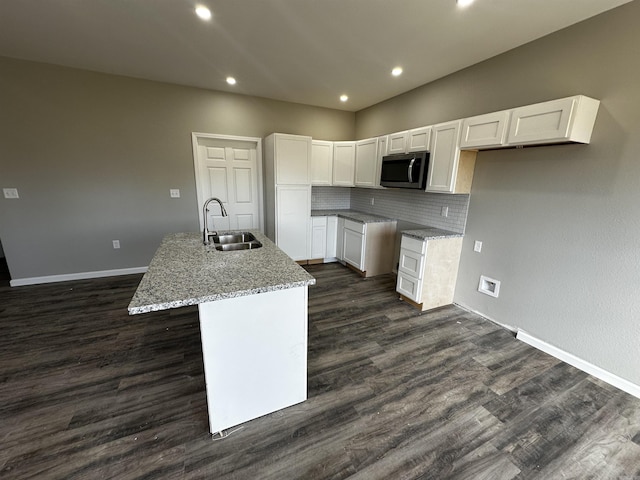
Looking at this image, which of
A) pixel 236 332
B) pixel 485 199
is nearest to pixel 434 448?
pixel 236 332

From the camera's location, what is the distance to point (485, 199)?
9.03 feet

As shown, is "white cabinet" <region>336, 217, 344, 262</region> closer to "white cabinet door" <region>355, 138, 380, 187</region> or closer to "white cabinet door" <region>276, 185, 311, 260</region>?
"white cabinet door" <region>276, 185, 311, 260</region>

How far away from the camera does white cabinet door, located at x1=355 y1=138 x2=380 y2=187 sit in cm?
388

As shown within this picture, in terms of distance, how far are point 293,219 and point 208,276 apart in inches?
107

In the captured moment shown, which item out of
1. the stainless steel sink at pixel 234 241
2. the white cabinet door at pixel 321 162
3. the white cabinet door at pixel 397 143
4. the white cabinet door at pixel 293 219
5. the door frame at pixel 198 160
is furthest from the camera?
the white cabinet door at pixel 321 162

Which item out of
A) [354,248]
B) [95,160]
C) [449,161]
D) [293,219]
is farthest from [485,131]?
[95,160]

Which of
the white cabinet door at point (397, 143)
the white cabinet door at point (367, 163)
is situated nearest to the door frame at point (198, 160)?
the white cabinet door at point (367, 163)

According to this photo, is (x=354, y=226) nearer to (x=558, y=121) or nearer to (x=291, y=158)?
(x=291, y=158)

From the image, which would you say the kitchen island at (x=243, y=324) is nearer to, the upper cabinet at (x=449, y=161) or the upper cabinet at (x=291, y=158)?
the upper cabinet at (x=449, y=161)

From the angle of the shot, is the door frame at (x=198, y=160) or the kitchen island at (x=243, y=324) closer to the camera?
the kitchen island at (x=243, y=324)

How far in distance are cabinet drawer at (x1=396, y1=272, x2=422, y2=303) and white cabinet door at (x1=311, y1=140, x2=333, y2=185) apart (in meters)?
2.16

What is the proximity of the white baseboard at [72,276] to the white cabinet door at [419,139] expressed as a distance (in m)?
4.20

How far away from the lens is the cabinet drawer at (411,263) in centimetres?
292

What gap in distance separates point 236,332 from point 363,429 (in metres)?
0.98
